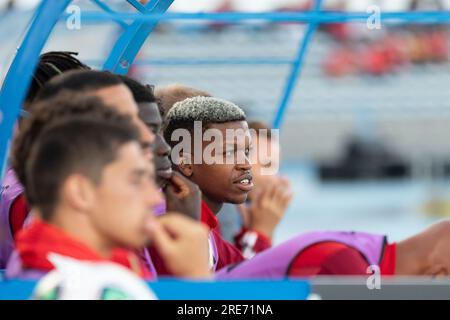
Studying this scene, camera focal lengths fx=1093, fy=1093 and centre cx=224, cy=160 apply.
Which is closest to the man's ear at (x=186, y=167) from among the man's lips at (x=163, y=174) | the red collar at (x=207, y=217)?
the red collar at (x=207, y=217)

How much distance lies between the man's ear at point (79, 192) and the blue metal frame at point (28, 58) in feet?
0.95

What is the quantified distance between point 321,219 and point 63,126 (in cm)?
951

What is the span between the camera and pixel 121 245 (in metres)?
1.61

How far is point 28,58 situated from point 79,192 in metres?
0.34

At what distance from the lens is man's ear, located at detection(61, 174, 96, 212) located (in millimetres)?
1562

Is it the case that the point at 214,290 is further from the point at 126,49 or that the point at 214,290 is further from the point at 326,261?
the point at 126,49

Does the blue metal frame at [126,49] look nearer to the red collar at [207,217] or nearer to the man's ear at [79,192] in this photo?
the red collar at [207,217]

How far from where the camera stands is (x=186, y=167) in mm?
2967

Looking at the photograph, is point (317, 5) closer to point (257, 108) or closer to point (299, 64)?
point (299, 64)

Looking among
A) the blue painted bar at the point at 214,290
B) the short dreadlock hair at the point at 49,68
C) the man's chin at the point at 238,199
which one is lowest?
the blue painted bar at the point at 214,290

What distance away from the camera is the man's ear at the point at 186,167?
2961 mm

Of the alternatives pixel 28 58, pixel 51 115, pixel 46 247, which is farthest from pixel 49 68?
pixel 46 247
